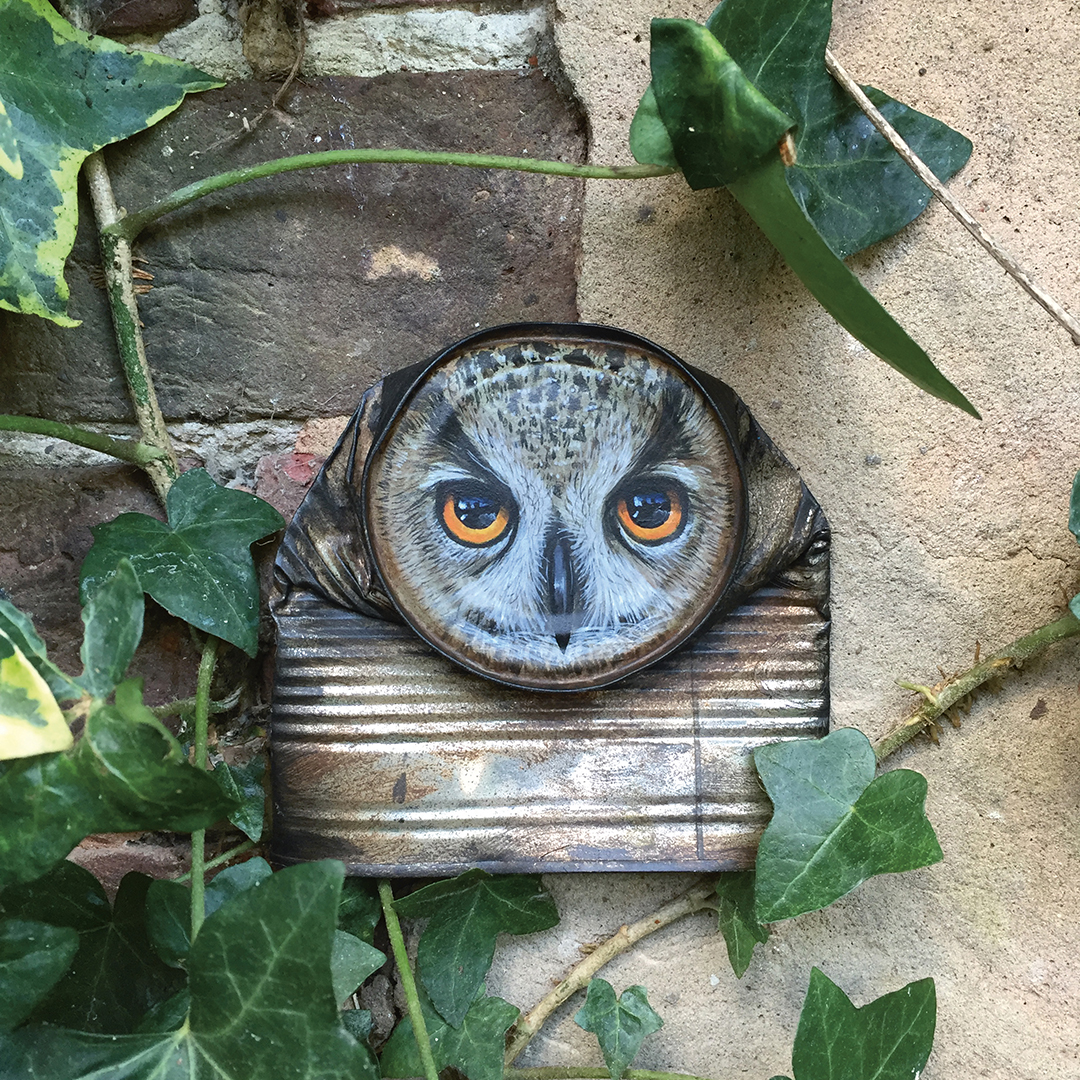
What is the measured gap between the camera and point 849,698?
61 centimetres

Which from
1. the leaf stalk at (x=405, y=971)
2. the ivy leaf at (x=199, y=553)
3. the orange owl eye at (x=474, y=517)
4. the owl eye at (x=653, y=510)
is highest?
the owl eye at (x=653, y=510)

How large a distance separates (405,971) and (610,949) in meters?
0.13

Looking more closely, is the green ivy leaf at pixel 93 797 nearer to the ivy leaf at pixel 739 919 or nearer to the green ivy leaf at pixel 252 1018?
the green ivy leaf at pixel 252 1018

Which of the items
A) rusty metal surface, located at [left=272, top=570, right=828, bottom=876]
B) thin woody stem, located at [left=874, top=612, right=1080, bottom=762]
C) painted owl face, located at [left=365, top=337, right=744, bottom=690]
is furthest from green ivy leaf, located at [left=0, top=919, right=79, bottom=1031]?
thin woody stem, located at [left=874, top=612, right=1080, bottom=762]

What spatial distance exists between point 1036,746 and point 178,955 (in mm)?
532

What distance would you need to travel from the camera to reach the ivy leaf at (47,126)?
0.52m

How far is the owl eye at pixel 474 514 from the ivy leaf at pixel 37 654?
0.20 m

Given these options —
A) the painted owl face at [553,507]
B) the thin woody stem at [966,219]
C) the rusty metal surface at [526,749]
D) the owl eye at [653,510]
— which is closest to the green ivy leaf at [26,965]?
the rusty metal surface at [526,749]

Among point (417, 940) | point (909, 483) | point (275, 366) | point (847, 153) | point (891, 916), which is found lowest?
point (417, 940)

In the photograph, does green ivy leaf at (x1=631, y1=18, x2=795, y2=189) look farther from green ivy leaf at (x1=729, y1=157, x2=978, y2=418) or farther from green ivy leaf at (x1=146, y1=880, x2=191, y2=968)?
green ivy leaf at (x1=146, y1=880, x2=191, y2=968)

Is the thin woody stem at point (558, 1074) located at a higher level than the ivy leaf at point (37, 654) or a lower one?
lower

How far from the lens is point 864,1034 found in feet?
1.73

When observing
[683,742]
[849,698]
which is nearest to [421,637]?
[683,742]

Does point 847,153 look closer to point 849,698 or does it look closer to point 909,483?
point 909,483
